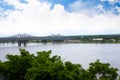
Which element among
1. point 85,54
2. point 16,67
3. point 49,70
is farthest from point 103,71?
point 85,54

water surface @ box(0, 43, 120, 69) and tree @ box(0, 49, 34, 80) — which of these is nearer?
tree @ box(0, 49, 34, 80)

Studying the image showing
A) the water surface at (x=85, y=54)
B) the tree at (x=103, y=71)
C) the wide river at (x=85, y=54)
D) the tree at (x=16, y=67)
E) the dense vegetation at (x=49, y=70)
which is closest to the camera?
the dense vegetation at (x=49, y=70)

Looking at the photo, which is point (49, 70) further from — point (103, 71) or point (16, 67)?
point (16, 67)

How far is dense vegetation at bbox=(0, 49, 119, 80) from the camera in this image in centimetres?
2288

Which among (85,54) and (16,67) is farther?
(85,54)

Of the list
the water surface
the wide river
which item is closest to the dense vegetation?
the wide river

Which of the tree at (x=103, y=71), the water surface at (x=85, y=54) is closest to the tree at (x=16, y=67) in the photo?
the tree at (x=103, y=71)

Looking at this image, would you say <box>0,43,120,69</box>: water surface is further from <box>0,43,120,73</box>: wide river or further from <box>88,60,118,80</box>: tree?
<box>88,60,118,80</box>: tree

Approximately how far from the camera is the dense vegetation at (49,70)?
22.9m

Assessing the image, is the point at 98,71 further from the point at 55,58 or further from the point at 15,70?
the point at 15,70

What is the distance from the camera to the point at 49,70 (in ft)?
75.4

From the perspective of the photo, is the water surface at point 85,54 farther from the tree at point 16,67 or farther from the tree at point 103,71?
the tree at point 103,71

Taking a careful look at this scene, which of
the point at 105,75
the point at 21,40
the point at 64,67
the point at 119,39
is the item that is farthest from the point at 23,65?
the point at 119,39

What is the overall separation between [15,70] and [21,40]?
143 meters
